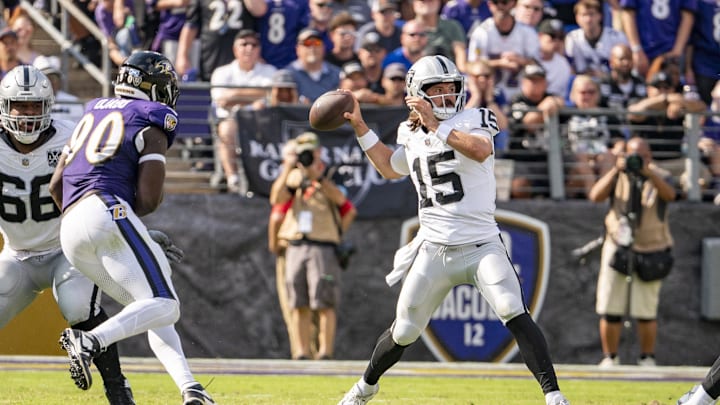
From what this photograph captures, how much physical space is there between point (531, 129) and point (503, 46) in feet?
2.81

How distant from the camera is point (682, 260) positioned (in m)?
11.9

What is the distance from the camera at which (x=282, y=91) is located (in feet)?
37.6

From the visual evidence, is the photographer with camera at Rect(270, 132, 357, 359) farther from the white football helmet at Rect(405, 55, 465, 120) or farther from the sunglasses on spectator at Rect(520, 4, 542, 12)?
the white football helmet at Rect(405, 55, 465, 120)

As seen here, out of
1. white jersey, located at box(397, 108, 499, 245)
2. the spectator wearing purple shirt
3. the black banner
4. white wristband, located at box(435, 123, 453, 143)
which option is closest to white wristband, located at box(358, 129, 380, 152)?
white jersey, located at box(397, 108, 499, 245)

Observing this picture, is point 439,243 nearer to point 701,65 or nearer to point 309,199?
point 309,199

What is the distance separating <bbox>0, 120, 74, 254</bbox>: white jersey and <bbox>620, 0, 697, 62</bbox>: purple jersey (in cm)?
803

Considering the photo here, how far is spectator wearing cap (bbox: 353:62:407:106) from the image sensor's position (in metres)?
11.5

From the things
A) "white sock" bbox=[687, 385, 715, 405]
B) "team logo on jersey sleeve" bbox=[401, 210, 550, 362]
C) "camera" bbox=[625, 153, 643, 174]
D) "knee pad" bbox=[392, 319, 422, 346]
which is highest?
"knee pad" bbox=[392, 319, 422, 346]

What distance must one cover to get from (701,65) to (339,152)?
432 cm

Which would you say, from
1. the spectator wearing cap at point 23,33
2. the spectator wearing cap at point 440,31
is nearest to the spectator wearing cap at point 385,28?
the spectator wearing cap at point 440,31

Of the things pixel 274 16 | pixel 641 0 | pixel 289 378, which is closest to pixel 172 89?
pixel 289 378

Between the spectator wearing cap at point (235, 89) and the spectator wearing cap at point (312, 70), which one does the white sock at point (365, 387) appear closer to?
the spectator wearing cap at point (235, 89)

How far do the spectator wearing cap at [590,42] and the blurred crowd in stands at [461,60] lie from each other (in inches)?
0.5

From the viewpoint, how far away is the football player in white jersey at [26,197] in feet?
21.6
